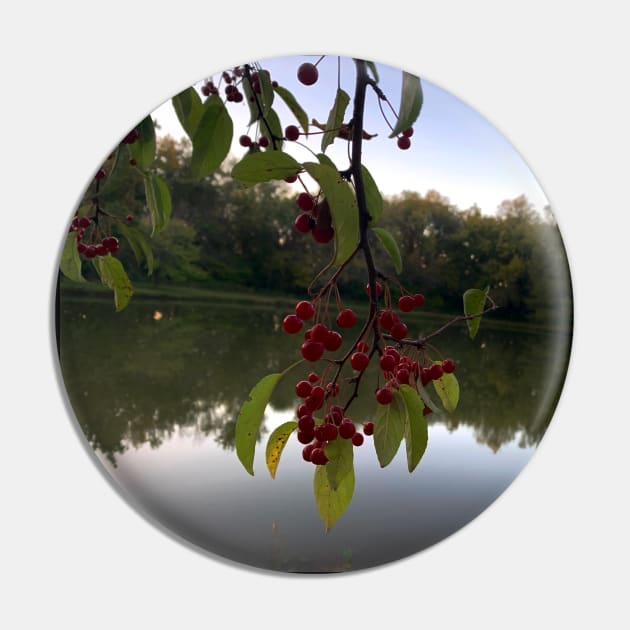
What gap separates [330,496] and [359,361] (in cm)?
27

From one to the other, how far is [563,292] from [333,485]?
0.62 meters

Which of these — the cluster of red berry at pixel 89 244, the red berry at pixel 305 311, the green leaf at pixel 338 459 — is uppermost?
the cluster of red berry at pixel 89 244

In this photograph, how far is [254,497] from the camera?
1302 millimetres

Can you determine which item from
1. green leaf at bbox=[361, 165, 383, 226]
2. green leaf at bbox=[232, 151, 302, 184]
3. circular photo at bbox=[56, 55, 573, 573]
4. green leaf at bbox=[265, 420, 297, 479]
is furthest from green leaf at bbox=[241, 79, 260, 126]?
green leaf at bbox=[265, 420, 297, 479]

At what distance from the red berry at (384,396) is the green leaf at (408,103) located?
461 millimetres

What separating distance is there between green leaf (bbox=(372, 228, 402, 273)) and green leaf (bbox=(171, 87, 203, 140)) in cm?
39

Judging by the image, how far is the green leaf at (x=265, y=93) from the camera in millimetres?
1286

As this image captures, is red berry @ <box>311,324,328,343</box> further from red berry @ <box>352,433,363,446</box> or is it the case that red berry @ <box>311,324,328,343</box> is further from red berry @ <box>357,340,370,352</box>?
red berry @ <box>352,433,363,446</box>

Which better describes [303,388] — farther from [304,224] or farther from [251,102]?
[251,102]

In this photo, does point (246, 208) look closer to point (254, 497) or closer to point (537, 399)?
point (254, 497)

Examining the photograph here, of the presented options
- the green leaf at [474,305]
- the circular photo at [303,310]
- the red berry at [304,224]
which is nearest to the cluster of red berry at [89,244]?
the circular photo at [303,310]

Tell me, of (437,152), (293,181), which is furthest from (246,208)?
(437,152)

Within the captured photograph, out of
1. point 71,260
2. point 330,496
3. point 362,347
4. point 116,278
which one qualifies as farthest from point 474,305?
point 71,260

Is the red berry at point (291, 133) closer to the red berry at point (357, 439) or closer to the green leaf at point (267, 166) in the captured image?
the green leaf at point (267, 166)
